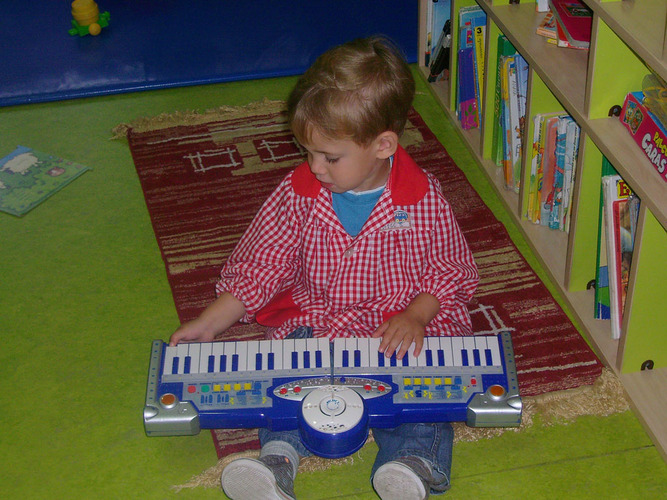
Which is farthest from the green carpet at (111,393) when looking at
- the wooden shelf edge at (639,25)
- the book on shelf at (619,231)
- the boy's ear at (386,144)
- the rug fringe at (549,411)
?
the wooden shelf edge at (639,25)

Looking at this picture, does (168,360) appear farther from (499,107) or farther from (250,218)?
(499,107)

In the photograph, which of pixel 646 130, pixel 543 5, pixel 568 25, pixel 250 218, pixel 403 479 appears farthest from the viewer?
pixel 250 218

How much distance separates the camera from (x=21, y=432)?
147 cm

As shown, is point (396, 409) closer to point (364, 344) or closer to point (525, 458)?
point (364, 344)

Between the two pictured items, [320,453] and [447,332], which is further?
[447,332]

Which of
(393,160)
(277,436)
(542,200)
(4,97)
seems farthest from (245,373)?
(4,97)

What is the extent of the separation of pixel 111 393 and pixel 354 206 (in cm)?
54

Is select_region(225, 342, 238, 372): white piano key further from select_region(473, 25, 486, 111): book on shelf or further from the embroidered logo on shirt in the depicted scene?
select_region(473, 25, 486, 111): book on shelf

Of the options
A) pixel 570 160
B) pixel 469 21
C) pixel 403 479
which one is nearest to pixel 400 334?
pixel 403 479

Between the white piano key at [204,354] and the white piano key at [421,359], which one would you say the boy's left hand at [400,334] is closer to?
the white piano key at [421,359]

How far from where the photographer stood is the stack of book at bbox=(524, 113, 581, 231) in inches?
65.3

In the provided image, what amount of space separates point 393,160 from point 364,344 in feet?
0.96

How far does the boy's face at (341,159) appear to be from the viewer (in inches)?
49.8

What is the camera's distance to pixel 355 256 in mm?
1413
